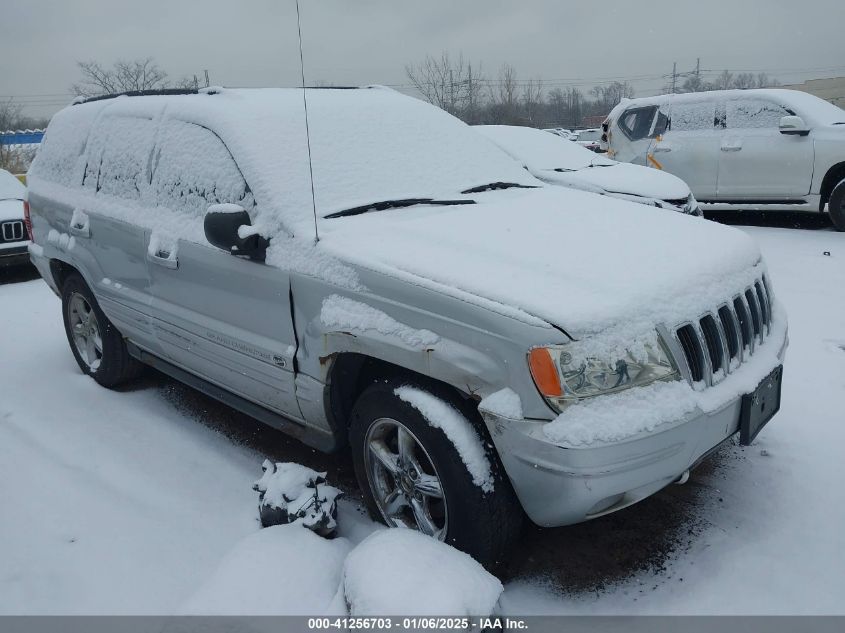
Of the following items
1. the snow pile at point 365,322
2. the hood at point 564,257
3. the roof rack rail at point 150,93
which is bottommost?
the snow pile at point 365,322

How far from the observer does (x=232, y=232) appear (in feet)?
9.36

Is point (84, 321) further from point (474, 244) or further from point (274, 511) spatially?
point (474, 244)

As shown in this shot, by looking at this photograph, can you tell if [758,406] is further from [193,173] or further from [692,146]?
[692,146]

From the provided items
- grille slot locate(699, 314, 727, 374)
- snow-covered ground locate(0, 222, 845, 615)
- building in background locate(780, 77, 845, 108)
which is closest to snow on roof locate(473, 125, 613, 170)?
snow-covered ground locate(0, 222, 845, 615)

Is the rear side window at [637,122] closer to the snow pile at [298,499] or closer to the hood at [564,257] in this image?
the hood at [564,257]

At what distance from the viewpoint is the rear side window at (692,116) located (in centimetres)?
935

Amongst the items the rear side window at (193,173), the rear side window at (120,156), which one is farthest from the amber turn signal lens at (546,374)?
the rear side window at (120,156)

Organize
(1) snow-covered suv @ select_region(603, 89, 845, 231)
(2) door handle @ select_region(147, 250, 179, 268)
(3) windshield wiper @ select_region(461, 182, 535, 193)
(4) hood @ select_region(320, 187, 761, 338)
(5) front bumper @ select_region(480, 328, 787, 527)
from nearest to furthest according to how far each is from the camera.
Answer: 1. (5) front bumper @ select_region(480, 328, 787, 527)
2. (4) hood @ select_region(320, 187, 761, 338)
3. (2) door handle @ select_region(147, 250, 179, 268)
4. (3) windshield wiper @ select_region(461, 182, 535, 193)
5. (1) snow-covered suv @ select_region(603, 89, 845, 231)

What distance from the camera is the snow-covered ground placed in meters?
2.46

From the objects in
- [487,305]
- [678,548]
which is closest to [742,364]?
[678,548]

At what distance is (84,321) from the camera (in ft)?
15.3

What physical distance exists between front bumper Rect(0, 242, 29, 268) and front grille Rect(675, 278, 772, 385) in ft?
25.0

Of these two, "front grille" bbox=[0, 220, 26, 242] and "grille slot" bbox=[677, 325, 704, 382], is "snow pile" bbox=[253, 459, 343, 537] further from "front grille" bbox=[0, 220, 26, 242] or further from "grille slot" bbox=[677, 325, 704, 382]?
"front grille" bbox=[0, 220, 26, 242]

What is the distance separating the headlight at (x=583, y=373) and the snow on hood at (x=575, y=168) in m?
5.01
